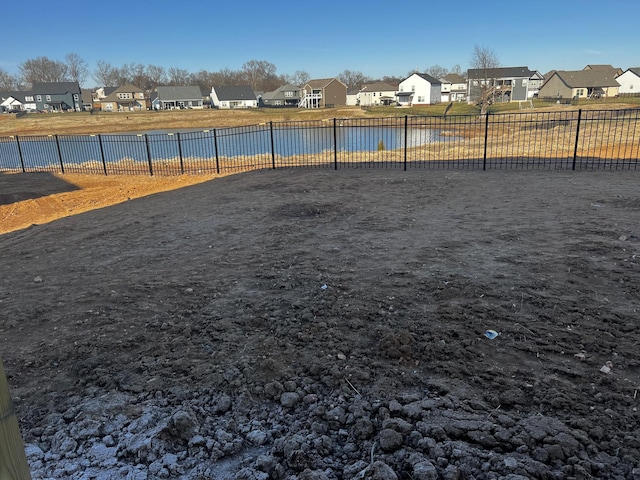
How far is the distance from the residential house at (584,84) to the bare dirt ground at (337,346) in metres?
82.2

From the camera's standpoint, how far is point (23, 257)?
6.73 meters

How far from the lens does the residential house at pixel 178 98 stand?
3639 inches

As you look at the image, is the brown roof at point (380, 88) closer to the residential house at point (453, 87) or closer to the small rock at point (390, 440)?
the residential house at point (453, 87)

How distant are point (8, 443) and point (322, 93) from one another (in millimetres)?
98485

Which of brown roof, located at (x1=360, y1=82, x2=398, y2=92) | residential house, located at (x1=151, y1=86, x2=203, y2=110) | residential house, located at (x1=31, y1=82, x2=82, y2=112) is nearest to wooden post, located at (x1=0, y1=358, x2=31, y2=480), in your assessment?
residential house, located at (x1=151, y1=86, x2=203, y2=110)

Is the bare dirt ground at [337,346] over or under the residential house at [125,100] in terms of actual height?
under

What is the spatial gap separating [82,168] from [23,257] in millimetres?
12409

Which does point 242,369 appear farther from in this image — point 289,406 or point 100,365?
point 100,365

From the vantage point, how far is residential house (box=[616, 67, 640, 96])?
85000 mm

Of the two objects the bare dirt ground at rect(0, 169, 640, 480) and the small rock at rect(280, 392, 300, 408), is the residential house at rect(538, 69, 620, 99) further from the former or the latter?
the small rock at rect(280, 392, 300, 408)

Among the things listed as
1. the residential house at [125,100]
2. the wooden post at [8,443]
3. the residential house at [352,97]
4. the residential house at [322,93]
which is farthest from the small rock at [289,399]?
the residential house at [125,100]

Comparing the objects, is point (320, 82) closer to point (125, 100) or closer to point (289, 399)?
point (125, 100)

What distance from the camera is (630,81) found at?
86.4 m

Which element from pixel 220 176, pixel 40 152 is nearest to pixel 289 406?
pixel 220 176
